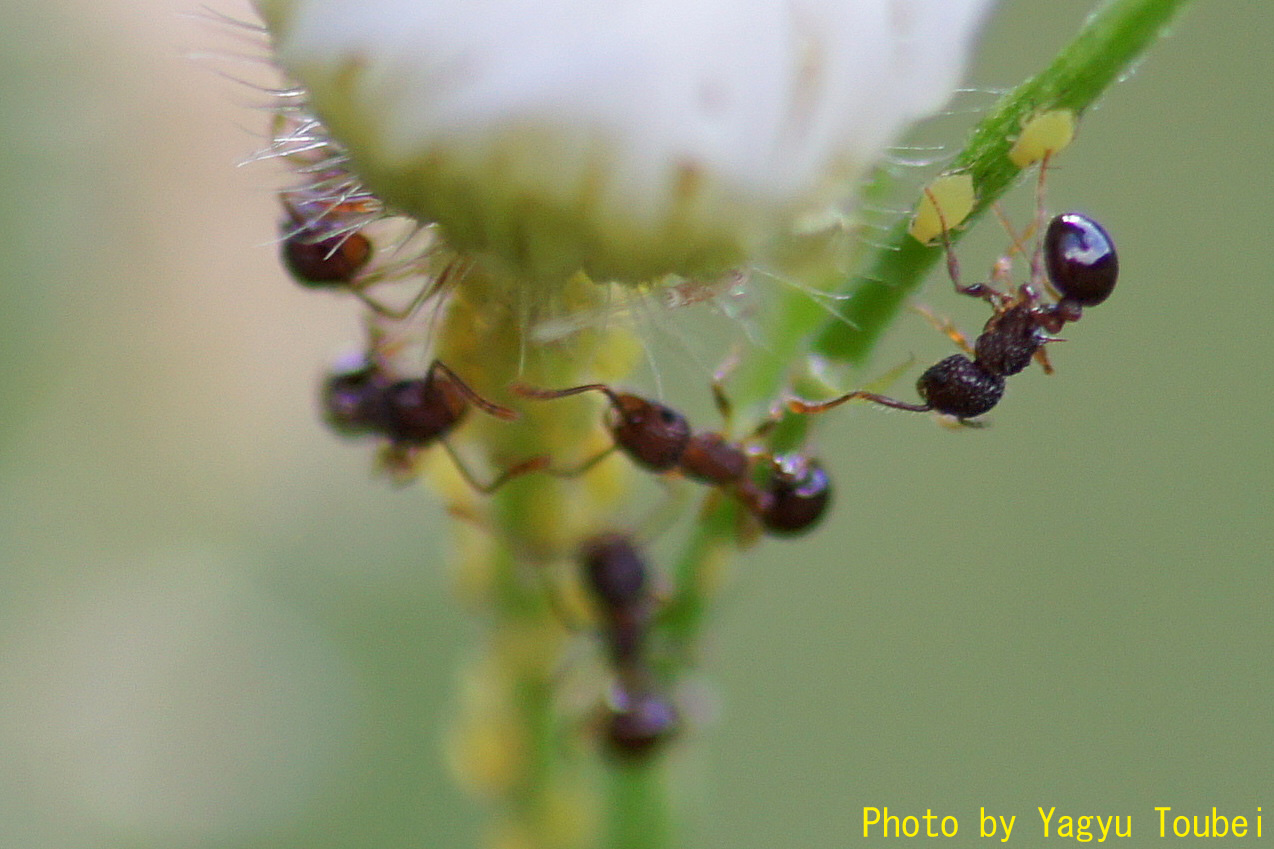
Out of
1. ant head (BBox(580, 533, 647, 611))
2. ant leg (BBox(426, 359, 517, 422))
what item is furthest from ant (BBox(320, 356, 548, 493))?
ant head (BBox(580, 533, 647, 611))

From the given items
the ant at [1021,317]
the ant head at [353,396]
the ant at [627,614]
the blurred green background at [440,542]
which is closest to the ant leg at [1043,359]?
the ant at [1021,317]

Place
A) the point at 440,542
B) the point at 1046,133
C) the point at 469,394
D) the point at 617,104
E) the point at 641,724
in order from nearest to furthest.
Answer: the point at 617,104 → the point at 1046,133 → the point at 469,394 → the point at 641,724 → the point at 440,542

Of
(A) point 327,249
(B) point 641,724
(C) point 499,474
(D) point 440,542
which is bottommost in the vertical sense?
(B) point 641,724

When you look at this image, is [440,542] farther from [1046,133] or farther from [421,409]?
[1046,133]

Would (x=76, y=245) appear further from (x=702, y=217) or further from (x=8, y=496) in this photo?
(x=702, y=217)

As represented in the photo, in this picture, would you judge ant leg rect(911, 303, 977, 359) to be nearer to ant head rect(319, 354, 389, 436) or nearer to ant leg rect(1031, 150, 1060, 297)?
ant leg rect(1031, 150, 1060, 297)

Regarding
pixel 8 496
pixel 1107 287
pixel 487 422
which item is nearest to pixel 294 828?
pixel 8 496

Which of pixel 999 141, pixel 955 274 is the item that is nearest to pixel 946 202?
pixel 999 141
